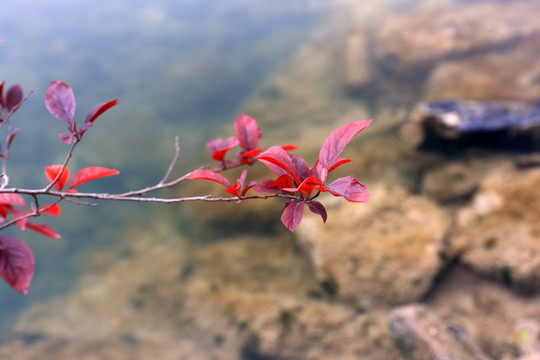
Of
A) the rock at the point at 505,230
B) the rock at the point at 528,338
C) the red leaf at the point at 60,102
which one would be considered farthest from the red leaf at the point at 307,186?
the rock at the point at 505,230

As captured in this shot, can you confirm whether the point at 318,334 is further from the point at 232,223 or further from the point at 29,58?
the point at 29,58

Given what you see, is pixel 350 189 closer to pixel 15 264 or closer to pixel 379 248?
pixel 15 264

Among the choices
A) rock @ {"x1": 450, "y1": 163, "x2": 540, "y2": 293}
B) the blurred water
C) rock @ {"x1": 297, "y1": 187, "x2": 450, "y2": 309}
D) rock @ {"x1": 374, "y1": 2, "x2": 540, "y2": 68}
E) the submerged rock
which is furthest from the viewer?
rock @ {"x1": 374, "y1": 2, "x2": 540, "y2": 68}

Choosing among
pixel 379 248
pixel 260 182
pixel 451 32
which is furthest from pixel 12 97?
pixel 451 32

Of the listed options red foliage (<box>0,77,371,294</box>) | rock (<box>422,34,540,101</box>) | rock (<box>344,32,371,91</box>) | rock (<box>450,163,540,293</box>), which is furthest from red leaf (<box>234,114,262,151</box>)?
rock (<box>344,32,371,91</box>)

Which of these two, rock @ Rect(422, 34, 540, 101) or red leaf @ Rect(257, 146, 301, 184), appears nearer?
red leaf @ Rect(257, 146, 301, 184)

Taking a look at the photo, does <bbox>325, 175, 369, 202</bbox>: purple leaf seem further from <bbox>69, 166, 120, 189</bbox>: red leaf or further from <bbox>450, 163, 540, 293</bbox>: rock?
<bbox>450, 163, 540, 293</bbox>: rock
